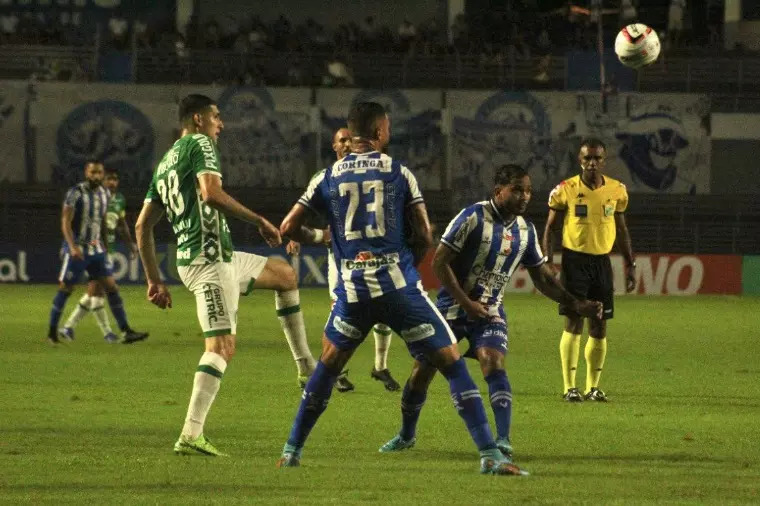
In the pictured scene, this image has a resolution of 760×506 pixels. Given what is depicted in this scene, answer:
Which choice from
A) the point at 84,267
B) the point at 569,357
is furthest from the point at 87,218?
the point at 569,357

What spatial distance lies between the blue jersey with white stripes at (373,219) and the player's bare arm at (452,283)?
0.71 meters

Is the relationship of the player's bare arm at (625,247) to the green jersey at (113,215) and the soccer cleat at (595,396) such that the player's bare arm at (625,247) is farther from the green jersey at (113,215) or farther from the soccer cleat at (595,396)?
the green jersey at (113,215)

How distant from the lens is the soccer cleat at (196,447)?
833cm

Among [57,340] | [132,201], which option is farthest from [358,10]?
[57,340]

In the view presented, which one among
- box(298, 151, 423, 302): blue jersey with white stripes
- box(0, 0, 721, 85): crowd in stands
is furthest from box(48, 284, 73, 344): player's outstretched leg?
box(0, 0, 721, 85): crowd in stands

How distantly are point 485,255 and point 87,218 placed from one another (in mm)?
9706

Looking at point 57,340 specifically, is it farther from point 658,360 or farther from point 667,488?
point 667,488

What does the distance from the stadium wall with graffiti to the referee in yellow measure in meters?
21.2

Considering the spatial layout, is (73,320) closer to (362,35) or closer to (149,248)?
(149,248)

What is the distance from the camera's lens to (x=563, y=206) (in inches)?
494

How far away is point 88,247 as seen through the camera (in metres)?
17.5

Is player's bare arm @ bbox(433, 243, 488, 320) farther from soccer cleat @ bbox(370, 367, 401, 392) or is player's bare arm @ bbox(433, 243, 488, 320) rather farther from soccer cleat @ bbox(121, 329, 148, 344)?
soccer cleat @ bbox(121, 329, 148, 344)

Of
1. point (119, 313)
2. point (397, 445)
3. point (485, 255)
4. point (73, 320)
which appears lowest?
point (73, 320)

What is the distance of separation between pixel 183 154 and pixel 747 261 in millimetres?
24282
